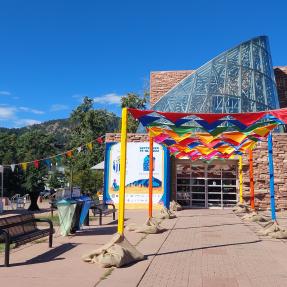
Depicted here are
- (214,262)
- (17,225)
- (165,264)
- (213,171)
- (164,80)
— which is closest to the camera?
(165,264)

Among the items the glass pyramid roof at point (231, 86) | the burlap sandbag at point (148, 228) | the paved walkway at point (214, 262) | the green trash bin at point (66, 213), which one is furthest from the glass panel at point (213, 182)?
the green trash bin at point (66, 213)

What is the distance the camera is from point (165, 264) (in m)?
7.02

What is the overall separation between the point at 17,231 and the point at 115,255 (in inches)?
80.3

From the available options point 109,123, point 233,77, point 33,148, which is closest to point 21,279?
point 33,148

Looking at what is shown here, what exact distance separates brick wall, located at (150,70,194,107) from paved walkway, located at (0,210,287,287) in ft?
94.0

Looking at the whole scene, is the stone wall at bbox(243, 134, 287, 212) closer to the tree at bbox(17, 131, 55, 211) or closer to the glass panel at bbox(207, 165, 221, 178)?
the glass panel at bbox(207, 165, 221, 178)

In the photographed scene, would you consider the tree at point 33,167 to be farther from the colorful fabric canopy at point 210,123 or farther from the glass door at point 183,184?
the colorful fabric canopy at point 210,123

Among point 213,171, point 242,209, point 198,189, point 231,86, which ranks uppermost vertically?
point 231,86

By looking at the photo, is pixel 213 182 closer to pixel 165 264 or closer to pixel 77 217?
pixel 77 217

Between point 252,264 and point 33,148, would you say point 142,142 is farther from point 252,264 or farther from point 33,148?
point 252,264

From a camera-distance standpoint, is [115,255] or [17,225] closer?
[115,255]

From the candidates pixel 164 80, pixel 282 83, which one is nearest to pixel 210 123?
pixel 164 80

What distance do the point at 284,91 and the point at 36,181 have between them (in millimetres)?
24103

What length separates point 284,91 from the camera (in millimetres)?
37344
